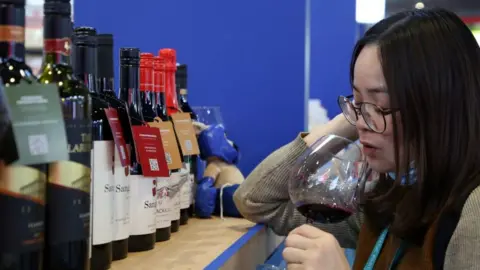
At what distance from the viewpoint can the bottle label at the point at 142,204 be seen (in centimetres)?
107

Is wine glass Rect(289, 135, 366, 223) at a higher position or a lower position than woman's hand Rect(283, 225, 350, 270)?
higher

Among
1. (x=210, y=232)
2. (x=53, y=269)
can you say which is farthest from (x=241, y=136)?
(x=53, y=269)

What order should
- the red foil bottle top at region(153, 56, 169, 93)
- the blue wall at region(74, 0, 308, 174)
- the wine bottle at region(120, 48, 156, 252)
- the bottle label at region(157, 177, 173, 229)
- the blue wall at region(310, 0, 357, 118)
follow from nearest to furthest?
the wine bottle at region(120, 48, 156, 252) < the bottle label at region(157, 177, 173, 229) < the red foil bottle top at region(153, 56, 169, 93) < the blue wall at region(74, 0, 308, 174) < the blue wall at region(310, 0, 357, 118)

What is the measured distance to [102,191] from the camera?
925 millimetres

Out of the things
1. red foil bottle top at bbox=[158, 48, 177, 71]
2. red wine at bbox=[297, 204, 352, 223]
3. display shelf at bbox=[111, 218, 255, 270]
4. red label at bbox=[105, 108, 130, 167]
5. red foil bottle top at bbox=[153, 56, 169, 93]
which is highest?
red foil bottle top at bbox=[158, 48, 177, 71]

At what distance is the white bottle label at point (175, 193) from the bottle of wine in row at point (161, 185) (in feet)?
0.04

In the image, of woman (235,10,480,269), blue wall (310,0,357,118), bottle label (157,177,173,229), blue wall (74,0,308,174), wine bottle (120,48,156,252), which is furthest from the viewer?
blue wall (310,0,357,118)

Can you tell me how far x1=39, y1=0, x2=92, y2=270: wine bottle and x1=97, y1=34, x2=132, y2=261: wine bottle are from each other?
274 millimetres

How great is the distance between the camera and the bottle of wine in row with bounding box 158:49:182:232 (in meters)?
1.25

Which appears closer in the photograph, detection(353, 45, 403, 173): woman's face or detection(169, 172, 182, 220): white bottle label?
detection(353, 45, 403, 173): woman's face

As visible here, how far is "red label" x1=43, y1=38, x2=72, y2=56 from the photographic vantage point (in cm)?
69

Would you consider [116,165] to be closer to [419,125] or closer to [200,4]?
[419,125]

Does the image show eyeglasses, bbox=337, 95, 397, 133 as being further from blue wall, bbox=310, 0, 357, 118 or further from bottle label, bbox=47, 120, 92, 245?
blue wall, bbox=310, 0, 357, 118

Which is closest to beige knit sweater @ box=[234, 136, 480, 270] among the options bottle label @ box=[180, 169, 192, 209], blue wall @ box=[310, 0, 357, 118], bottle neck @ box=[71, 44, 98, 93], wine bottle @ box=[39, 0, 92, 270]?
bottle label @ box=[180, 169, 192, 209]
